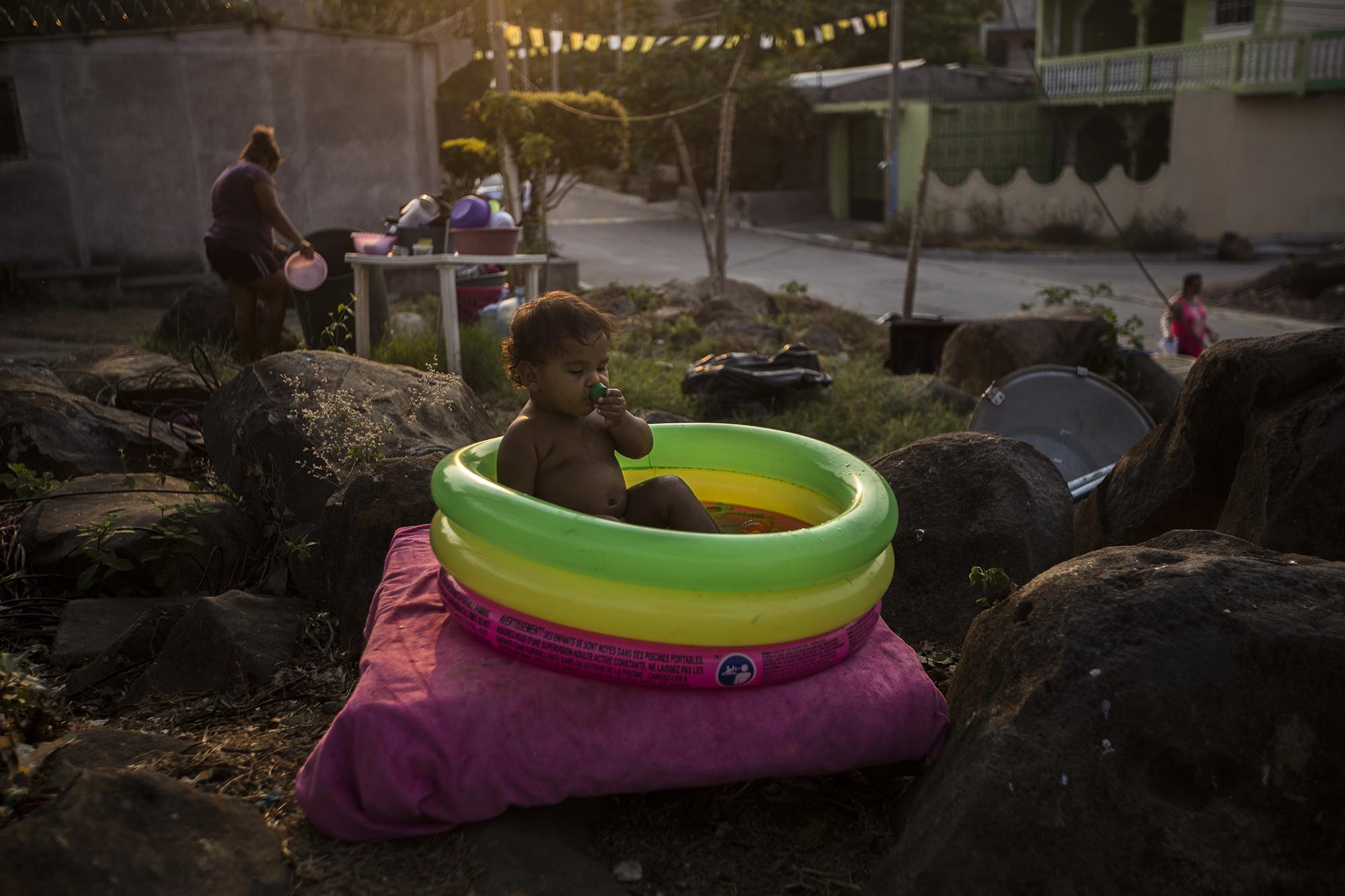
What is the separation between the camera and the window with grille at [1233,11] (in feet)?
70.7

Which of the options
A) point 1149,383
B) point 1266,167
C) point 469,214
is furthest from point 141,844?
point 1266,167

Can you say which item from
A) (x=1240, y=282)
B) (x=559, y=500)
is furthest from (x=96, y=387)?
(x=1240, y=282)

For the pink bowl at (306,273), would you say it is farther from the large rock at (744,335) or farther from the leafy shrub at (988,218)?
the leafy shrub at (988,218)

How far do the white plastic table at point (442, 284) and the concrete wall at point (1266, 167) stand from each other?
1733 centimetres

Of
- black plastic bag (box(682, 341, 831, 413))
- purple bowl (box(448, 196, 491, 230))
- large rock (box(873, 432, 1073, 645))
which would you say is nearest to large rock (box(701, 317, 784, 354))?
black plastic bag (box(682, 341, 831, 413))

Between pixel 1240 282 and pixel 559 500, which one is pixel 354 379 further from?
pixel 1240 282

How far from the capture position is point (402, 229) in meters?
7.10

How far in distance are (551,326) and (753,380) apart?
4.09m

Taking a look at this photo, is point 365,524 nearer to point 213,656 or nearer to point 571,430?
point 213,656

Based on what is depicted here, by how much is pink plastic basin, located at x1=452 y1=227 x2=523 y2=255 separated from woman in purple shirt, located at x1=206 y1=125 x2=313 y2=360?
0.91 m

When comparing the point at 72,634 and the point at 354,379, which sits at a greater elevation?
the point at 354,379

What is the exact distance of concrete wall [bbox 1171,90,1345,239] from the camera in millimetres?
19766

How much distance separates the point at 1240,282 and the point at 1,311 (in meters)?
15.5

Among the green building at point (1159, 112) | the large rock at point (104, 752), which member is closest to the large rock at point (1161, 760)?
the large rock at point (104, 752)
